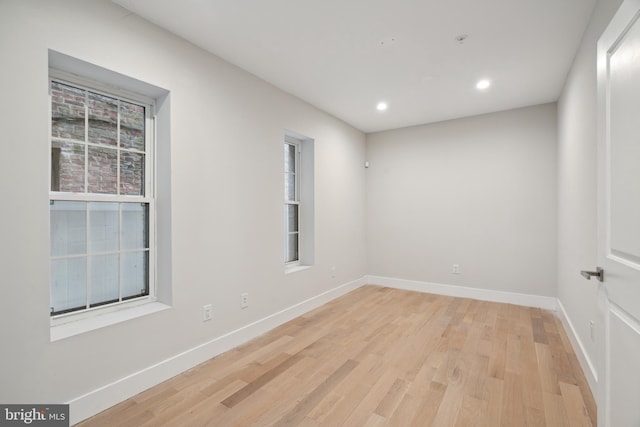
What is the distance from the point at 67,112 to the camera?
193cm

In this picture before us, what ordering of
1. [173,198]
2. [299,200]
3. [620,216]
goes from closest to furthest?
[620,216], [173,198], [299,200]

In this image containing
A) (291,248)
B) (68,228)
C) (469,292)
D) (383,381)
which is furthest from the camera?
(469,292)

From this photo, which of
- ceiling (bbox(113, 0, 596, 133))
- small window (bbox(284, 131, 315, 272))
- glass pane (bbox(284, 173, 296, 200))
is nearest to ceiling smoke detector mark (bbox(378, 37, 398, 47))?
ceiling (bbox(113, 0, 596, 133))

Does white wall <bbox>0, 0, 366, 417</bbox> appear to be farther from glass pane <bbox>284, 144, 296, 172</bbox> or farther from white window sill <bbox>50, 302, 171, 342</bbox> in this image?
glass pane <bbox>284, 144, 296, 172</bbox>

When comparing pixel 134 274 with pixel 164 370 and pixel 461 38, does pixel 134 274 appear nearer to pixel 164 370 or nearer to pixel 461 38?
pixel 164 370

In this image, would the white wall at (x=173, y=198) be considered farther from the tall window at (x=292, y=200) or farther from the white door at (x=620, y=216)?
the white door at (x=620, y=216)

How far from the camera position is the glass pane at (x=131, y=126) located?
2.22m

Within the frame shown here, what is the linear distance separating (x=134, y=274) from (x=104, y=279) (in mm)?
205

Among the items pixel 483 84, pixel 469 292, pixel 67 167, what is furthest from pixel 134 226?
pixel 469 292

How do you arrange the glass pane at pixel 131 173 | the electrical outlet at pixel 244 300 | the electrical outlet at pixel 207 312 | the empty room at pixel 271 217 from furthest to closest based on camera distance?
1. the electrical outlet at pixel 244 300
2. the electrical outlet at pixel 207 312
3. the glass pane at pixel 131 173
4. the empty room at pixel 271 217

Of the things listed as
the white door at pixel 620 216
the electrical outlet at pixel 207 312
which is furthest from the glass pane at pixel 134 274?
the white door at pixel 620 216

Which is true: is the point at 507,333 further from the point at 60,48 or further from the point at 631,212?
the point at 60,48

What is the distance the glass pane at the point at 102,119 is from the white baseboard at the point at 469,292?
168 inches

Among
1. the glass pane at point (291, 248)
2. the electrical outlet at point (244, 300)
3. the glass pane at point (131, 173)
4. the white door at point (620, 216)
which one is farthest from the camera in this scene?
the glass pane at point (291, 248)
